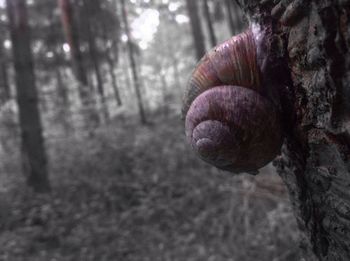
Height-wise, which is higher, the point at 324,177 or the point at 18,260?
the point at 324,177

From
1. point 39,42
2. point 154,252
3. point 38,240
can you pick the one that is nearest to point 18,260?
point 38,240

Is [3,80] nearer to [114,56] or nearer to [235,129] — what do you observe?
[114,56]

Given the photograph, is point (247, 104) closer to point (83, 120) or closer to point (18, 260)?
point (18, 260)

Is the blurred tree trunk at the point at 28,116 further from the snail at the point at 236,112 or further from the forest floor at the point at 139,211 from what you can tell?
the snail at the point at 236,112

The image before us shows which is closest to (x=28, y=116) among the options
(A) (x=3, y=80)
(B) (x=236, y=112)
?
(B) (x=236, y=112)

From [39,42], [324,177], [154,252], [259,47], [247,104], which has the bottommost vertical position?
[154,252]

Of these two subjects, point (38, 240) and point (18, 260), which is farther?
point (38, 240)
